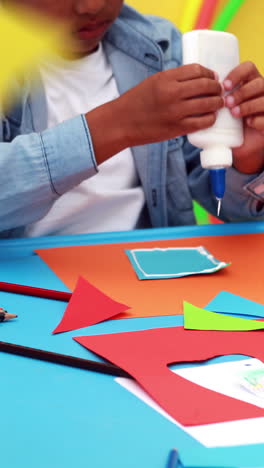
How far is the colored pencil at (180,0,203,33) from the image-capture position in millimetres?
1109

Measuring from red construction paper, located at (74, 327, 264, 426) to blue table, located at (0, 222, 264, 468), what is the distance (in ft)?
0.04

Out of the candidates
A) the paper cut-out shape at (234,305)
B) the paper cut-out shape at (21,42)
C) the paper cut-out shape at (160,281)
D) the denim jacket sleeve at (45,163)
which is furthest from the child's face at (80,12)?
the paper cut-out shape at (234,305)

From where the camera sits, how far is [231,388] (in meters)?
0.29

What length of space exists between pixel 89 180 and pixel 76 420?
0.55m

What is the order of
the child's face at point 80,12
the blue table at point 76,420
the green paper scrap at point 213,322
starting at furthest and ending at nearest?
the child's face at point 80,12 < the green paper scrap at point 213,322 < the blue table at point 76,420

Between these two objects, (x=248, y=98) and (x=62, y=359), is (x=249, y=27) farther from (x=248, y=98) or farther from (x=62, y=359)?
(x=62, y=359)

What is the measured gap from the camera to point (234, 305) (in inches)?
16.8

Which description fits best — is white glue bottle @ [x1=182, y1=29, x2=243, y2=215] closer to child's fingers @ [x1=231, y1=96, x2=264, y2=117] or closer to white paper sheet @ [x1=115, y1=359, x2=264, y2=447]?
child's fingers @ [x1=231, y1=96, x2=264, y2=117]

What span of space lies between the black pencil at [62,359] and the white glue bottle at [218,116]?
0.89 ft

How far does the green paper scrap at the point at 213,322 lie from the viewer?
0.38 metres

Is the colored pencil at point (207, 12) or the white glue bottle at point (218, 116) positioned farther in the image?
the colored pencil at point (207, 12)

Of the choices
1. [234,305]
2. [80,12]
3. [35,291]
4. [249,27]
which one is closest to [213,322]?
[234,305]

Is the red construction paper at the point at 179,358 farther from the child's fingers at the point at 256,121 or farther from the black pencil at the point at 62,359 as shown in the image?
the child's fingers at the point at 256,121

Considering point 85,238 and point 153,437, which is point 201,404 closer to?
point 153,437
